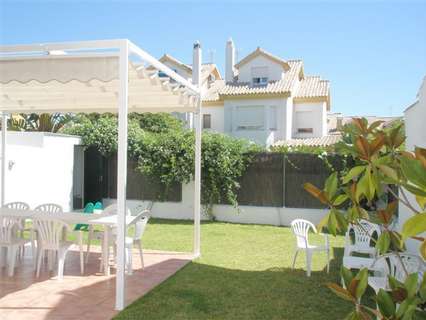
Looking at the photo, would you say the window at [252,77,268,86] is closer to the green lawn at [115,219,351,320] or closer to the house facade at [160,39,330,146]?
the house facade at [160,39,330,146]

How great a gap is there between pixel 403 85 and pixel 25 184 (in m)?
16.8

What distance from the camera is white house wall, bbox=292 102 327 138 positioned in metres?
25.1

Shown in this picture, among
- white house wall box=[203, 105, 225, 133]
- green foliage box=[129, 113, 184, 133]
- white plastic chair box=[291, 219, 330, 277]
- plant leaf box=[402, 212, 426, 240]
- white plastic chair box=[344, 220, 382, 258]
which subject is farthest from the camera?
white house wall box=[203, 105, 225, 133]

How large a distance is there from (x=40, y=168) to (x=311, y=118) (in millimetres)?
17553

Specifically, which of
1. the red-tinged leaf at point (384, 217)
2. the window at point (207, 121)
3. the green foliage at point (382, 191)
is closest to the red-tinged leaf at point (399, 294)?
the green foliage at point (382, 191)

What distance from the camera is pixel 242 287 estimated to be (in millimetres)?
6527

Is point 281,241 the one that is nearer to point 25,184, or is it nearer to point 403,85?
point 25,184

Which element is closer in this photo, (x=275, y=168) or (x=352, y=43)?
(x=352, y=43)

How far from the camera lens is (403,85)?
18.5 meters

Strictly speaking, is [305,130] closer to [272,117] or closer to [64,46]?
[272,117]

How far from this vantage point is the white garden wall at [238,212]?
13289 mm

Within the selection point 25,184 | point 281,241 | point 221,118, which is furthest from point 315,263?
point 221,118

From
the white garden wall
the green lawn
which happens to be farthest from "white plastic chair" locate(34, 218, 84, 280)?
the white garden wall

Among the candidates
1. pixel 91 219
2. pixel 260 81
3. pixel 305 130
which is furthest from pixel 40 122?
pixel 91 219
